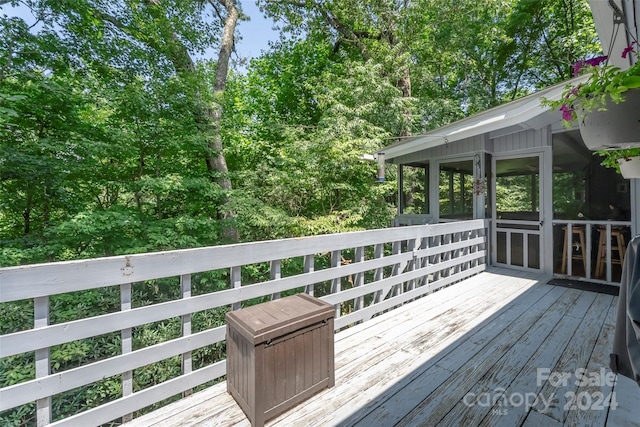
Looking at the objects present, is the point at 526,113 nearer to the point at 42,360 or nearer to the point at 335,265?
the point at 335,265

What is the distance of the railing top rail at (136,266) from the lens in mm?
1267

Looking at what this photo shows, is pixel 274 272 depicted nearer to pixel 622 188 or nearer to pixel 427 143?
pixel 427 143

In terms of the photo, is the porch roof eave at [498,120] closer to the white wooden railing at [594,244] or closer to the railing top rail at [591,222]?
the railing top rail at [591,222]

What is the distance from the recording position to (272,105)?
10633 mm

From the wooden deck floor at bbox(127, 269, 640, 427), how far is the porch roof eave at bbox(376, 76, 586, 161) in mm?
2165

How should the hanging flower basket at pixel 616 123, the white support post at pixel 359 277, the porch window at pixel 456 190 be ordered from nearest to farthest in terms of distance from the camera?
1. the hanging flower basket at pixel 616 123
2. the white support post at pixel 359 277
3. the porch window at pixel 456 190

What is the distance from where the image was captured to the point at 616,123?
1095 millimetres

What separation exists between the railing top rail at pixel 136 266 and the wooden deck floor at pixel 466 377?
76 cm

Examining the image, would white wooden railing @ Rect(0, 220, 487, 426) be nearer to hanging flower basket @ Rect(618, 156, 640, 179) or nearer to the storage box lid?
the storage box lid

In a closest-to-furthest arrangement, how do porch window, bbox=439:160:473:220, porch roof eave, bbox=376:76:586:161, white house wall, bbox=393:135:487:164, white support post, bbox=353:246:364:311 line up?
1. white support post, bbox=353:246:364:311
2. porch roof eave, bbox=376:76:586:161
3. white house wall, bbox=393:135:487:164
4. porch window, bbox=439:160:473:220

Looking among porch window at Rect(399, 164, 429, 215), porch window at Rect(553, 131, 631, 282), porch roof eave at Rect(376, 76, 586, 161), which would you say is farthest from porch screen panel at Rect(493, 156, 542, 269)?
porch window at Rect(399, 164, 429, 215)

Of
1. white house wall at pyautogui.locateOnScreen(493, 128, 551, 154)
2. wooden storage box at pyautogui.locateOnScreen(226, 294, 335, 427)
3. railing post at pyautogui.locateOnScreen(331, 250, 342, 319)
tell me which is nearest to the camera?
wooden storage box at pyautogui.locateOnScreen(226, 294, 335, 427)

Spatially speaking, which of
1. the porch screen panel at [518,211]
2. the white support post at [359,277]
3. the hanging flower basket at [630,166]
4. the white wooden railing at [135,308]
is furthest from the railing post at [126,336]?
the porch screen panel at [518,211]

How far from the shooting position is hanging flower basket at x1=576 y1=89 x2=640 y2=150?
1056 mm
